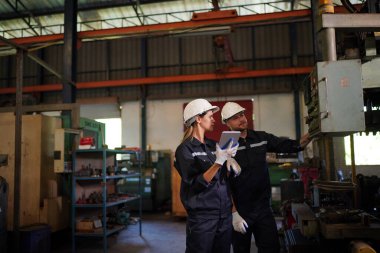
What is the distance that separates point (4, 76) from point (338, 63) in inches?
484

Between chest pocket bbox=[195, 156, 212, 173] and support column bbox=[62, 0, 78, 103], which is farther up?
support column bbox=[62, 0, 78, 103]

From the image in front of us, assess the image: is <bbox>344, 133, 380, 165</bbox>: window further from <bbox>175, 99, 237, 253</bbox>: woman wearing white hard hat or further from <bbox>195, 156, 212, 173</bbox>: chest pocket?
<bbox>195, 156, 212, 173</bbox>: chest pocket

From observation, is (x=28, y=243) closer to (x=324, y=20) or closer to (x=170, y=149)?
(x=324, y=20)

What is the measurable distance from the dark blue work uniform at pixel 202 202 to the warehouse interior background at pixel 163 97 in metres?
0.54

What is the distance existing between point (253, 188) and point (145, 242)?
9.70 ft

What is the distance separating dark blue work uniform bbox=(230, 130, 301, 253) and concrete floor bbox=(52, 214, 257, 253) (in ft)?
6.66

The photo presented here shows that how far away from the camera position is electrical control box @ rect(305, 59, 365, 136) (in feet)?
5.95

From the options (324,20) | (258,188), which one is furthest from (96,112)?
(324,20)

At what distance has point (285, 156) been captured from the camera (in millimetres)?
5672

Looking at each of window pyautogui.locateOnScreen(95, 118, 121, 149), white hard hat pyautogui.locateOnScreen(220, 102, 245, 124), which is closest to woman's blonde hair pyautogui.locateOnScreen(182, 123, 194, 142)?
white hard hat pyautogui.locateOnScreen(220, 102, 245, 124)

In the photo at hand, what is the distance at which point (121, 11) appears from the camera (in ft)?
33.3

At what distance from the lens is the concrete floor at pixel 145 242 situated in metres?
4.71

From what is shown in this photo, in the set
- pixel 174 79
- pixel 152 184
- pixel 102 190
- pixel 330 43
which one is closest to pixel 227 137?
pixel 330 43

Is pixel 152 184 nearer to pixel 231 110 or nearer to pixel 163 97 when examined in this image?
pixel 163 97
